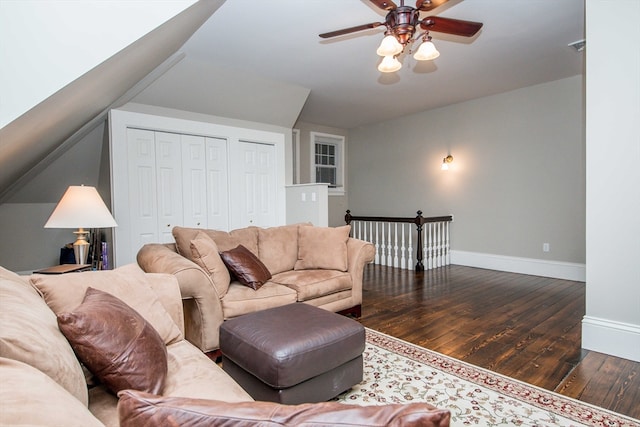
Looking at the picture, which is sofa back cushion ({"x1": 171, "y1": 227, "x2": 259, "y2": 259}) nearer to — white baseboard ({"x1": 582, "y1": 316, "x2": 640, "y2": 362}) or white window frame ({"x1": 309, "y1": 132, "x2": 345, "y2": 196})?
white baseboard ({"x1": 582, "y1": 316, "x2": 640, "y2": 362})

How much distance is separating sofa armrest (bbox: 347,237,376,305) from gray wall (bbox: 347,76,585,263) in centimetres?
302

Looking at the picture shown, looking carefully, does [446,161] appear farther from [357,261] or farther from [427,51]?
[427,51]

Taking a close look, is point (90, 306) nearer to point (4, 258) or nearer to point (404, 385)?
point (404, 385)

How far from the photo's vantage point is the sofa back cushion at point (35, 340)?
0.85m

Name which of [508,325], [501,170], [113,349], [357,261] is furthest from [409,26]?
[501,170]

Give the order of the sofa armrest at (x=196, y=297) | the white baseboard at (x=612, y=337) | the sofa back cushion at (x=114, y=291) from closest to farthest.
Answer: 1. the sofa back cushion at (x=114, y=291)
2. the sofa armrest at (x=196, y=297)
3. the white baseboard at (x=612, y=337)

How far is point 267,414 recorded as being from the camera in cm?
54

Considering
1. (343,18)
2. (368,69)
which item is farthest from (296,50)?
(368,69)

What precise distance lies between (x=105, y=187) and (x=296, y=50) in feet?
9.65

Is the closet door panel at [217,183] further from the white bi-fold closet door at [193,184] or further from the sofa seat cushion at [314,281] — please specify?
the sofa seat cushion at [314,281]

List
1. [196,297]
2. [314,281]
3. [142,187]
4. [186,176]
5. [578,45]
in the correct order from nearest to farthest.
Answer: [196,297] < [314,281] < [578,45] < [142,187] < [186,176]

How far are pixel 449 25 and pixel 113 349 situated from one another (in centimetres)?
276

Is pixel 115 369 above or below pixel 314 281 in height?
above

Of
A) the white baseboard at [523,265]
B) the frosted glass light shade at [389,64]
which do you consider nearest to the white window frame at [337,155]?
the white baseboard at [523,265]
